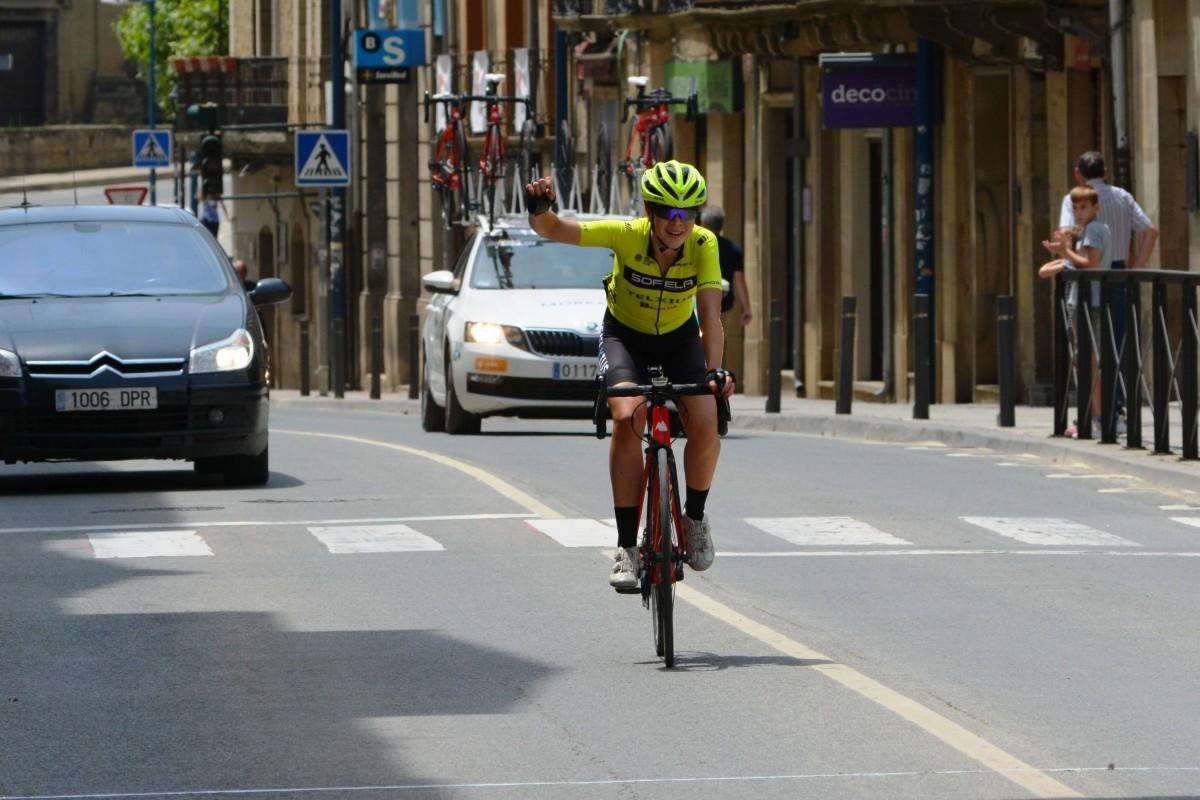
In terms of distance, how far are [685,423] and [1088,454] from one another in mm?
9244

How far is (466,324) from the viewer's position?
22.2 metres

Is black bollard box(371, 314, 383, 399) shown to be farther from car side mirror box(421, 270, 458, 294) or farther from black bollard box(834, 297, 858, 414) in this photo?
car side mirror box(421, 270, 458, 294)

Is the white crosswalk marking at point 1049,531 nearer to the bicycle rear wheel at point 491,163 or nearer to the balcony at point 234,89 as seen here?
the bicycle rear wheel at point 491,163

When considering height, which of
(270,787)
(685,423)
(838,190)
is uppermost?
(838,190)

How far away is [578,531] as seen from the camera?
46.6ft

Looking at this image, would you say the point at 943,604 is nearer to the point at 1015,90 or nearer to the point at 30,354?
the point at 30,354

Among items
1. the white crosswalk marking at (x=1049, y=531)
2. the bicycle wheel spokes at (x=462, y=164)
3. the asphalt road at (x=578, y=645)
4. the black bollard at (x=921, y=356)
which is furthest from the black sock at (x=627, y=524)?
the bicycle wheel spokes at (x=462, y=164)

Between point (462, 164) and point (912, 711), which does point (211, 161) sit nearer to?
point (462, 164)

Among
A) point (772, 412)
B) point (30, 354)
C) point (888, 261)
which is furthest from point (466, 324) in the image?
point (888, 261)

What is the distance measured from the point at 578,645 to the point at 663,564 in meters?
0.62

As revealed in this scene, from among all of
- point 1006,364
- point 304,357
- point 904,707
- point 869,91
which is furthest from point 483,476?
point 304,357

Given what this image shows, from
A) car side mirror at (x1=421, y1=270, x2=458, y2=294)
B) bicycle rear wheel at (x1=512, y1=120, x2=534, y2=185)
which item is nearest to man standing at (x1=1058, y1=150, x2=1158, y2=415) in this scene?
car side mirror at (x1=421, y1=270, x2=458, y2=294)

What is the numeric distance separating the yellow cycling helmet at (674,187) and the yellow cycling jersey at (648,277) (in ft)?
0.56

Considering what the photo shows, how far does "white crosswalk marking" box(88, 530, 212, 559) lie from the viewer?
13320mm
